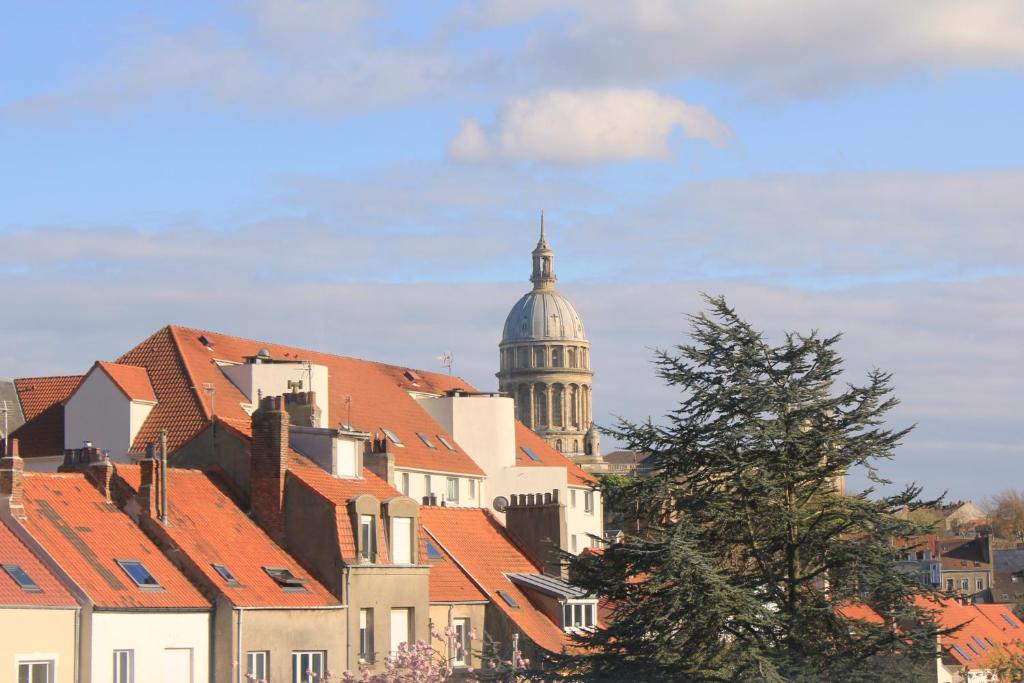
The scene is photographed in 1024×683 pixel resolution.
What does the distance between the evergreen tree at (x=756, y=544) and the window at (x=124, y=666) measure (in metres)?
10.8

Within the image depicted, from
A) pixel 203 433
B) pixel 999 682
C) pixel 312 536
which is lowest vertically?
pixel 999 682

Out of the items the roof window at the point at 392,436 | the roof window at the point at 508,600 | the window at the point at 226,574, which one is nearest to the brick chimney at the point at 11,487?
the window at the point at 226,574

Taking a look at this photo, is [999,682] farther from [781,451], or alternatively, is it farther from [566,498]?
[781,451]

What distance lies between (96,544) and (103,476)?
321 cm

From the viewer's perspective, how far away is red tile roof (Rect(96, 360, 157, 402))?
67.2 m

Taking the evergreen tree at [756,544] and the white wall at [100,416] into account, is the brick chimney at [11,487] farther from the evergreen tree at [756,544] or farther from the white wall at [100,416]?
the white wall at [100,416]

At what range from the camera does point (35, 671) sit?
37.8 metres

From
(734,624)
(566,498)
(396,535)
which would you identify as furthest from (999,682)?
(734,624)

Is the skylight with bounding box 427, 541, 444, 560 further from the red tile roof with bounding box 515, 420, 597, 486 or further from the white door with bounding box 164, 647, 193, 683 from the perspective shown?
the red tile roof with bounding box 515, 420, 597, 486

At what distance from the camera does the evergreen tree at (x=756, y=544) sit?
32344mm

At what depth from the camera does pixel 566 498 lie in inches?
3666

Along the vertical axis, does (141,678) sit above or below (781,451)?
below

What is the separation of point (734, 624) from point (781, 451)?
385 centimetres

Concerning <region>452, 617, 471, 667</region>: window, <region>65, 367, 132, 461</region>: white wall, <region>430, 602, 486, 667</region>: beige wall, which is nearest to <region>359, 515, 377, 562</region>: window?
<region>430, 602, 486, 667</region>: beige wall
